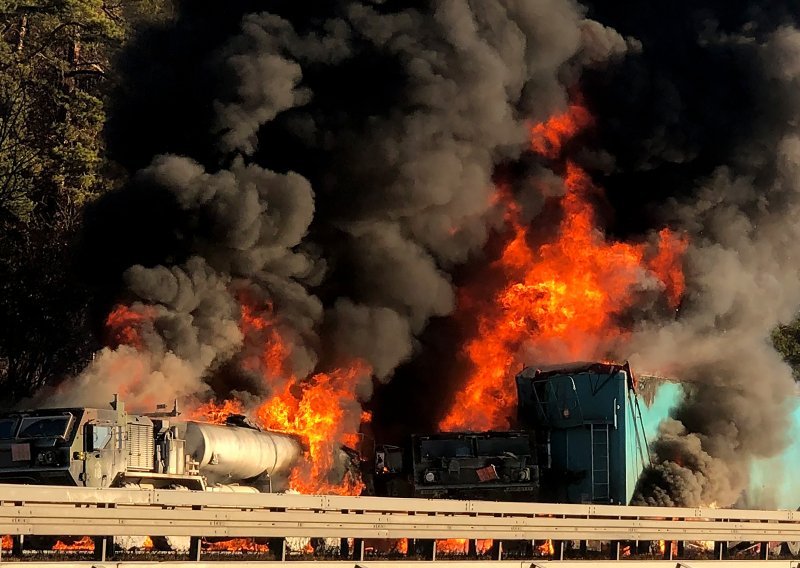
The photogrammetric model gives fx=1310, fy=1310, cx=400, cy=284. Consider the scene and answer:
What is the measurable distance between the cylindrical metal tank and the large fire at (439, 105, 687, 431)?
885 cm

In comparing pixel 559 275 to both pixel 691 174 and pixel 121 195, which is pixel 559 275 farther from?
pixel 121 195

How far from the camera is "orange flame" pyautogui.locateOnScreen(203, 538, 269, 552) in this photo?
21247mm

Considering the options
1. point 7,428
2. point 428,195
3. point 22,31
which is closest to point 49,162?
point 22,31

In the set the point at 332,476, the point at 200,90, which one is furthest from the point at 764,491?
the point at 200,90

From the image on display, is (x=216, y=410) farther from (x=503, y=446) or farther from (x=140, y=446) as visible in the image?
(x=140, y=446)

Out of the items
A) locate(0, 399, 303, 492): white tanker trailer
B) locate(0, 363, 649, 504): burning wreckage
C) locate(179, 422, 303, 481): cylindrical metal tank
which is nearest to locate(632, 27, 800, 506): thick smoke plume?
locate(0, 363, 649, 504): burning wreckage

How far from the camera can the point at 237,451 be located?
81.4 ft

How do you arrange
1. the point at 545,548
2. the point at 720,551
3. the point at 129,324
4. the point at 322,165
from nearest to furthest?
the point at 720,551 → the point at 545,548 → the point at 129,324 → the point at 322,165

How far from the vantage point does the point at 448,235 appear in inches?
1468

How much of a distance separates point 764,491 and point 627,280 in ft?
22.3

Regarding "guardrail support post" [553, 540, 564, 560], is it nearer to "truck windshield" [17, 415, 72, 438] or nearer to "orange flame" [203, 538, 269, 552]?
"orange flame" [203, 538, 269, 552]

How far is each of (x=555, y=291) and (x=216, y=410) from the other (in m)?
11.3

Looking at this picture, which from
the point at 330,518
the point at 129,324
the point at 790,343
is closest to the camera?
the point at 330,518

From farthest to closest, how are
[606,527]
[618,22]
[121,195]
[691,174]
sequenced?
[618,22] → [691,174] → [121,195] → [606,527]
